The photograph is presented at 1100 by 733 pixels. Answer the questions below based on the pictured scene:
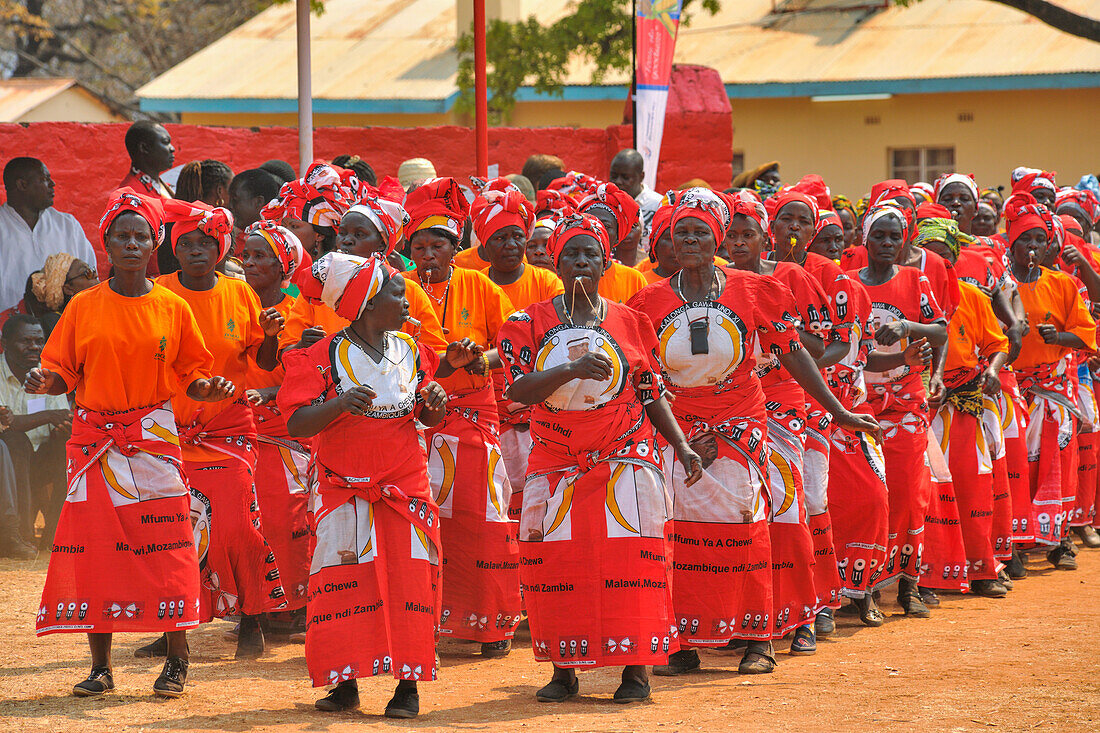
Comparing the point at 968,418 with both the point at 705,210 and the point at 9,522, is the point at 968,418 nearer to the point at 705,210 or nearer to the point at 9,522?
the point at 705,210

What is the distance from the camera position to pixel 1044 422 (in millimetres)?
10188

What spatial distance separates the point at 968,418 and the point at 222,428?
4.78 m

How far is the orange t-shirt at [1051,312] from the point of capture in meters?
10.0

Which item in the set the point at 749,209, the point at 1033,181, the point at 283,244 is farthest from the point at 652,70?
the point at 283,244

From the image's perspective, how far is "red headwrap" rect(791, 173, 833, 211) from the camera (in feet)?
27.5

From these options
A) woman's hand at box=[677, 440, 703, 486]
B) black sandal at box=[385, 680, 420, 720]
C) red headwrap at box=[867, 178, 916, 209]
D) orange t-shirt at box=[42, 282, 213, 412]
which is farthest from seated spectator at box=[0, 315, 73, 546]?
red headwrap at box=[867, 178, 916, 209]

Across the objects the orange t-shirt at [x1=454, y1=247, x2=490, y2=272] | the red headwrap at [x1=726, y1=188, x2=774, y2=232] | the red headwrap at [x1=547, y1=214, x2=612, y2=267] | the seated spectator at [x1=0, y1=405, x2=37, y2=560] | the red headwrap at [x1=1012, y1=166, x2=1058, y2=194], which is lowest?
the seated spectator at [x1=0, y1=405, x2=37, y2=560]

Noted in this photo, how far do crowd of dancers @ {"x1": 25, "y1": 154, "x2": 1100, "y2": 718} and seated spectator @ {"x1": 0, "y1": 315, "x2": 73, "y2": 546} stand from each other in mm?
2112

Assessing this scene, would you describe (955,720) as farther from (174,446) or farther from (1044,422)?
(1044,422)

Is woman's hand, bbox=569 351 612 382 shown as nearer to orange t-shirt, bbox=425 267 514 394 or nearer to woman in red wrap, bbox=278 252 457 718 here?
woman in red wrap, bbox=278 252 457 718

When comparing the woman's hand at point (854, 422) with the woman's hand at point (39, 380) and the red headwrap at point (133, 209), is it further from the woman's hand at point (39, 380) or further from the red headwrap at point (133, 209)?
the woman's hand at point (39, 380)

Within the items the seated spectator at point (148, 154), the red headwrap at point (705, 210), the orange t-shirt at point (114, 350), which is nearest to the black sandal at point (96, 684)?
the orange t-shirt at point (114, 350)

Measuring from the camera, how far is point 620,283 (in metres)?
8.04

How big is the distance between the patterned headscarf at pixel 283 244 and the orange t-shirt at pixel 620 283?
175 cm
